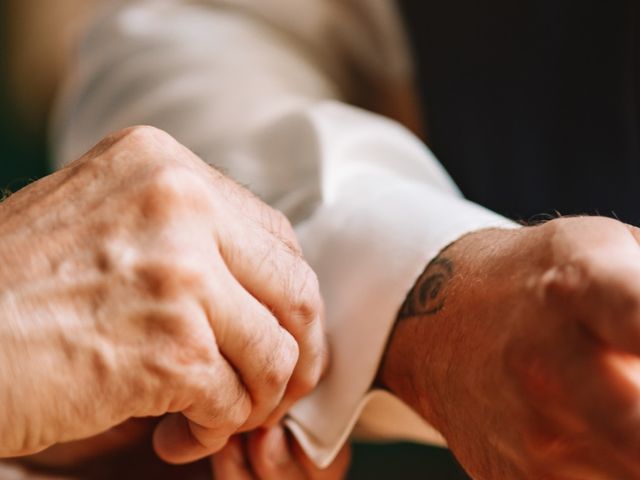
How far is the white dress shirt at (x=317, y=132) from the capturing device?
57 centimetres

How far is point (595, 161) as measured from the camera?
0.80 meters

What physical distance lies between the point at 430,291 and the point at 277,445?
160 mm

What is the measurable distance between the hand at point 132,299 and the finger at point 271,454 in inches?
3.3

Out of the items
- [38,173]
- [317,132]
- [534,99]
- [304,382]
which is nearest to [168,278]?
[304,382]

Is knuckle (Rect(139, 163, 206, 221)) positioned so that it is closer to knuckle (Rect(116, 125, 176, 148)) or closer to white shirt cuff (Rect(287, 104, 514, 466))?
knuckle (Rect(116, 125, 176, 148))

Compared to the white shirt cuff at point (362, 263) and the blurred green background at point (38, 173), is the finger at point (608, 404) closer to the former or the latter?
the white shirt cuff at point (362, 263)

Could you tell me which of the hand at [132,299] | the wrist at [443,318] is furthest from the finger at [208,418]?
the wrist at [443,318]

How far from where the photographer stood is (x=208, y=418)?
475 millimetres

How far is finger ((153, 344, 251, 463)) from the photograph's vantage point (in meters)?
0.45

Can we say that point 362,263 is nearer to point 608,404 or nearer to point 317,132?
point 317,132

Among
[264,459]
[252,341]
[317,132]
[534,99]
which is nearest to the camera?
[252,341]

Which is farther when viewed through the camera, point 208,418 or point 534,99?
point 534,99

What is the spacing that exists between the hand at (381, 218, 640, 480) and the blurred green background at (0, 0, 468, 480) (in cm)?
50

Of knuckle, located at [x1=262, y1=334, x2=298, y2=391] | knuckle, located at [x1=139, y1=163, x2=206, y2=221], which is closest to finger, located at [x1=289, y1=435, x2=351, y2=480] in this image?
knuckle, located at [x1=262, y1=334, x2=298, y2=391]
